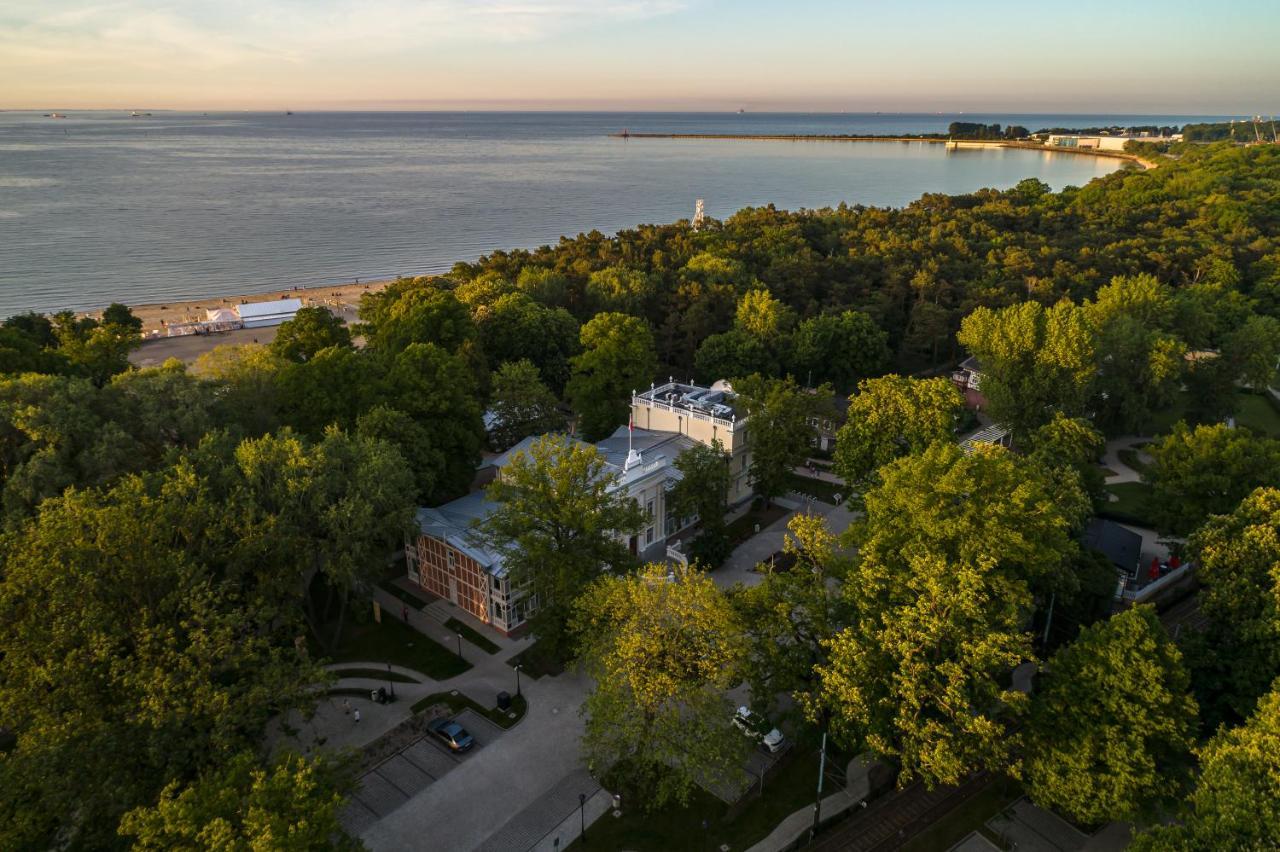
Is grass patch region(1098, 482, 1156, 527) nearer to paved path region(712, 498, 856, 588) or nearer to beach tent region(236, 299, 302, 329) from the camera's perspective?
paved path region(712, 498, 856, 588)

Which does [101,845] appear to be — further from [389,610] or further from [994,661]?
[994,661]

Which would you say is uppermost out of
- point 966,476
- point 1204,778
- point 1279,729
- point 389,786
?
point 966,476

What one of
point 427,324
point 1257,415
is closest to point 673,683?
point 427,324

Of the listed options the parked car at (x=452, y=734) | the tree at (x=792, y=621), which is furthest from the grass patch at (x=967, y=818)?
the parked car at (x=452, y=734)

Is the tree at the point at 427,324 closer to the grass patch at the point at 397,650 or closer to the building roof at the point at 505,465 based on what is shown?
the building roof at the point at 505,465

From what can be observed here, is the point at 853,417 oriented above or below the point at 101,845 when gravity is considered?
above

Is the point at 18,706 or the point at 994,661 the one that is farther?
the point at 994,661

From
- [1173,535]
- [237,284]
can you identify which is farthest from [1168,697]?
[237,284]
